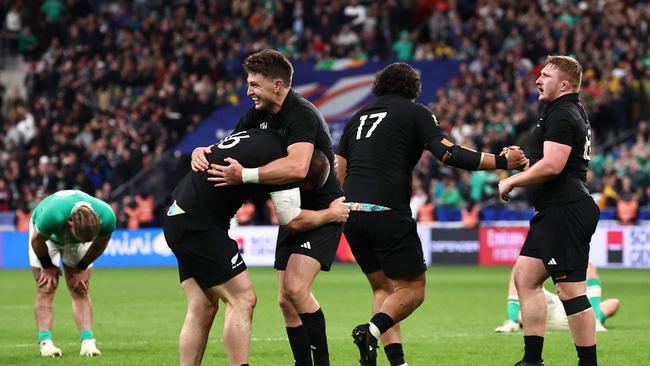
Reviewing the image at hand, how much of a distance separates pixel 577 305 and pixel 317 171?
219cm

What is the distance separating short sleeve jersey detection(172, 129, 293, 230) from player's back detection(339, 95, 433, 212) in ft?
4.48

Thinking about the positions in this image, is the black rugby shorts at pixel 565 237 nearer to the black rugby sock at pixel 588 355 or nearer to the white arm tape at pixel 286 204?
the black rugby sock at pixel 588 355

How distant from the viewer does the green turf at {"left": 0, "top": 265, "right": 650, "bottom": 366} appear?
11.5 meters

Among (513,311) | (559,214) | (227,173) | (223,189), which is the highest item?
(227,173)

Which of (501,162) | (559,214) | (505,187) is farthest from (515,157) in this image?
(559,214)

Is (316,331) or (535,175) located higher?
(535,175)

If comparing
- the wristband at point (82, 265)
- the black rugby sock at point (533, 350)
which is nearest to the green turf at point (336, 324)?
the wristband at point (82, 265)

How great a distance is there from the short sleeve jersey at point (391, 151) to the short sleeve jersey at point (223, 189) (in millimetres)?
1366

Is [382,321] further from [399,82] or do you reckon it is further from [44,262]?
[44,262]

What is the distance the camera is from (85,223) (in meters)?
10.8

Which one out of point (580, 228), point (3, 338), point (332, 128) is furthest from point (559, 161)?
point (332, 128)

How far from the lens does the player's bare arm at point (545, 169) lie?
30.6 feet

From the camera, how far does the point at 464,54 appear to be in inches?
1367

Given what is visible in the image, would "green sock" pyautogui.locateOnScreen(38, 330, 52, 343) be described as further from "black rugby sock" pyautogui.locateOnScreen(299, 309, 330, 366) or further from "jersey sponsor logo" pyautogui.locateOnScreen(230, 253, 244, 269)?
"jersey sponsor logo" pyautogui.locateOnScreen(230, 253, 244, 269)
